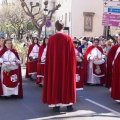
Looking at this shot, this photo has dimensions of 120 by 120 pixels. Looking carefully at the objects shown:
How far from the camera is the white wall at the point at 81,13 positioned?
46969 mm

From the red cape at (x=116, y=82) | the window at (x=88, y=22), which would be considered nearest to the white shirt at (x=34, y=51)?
the red cape at (x=116, y=82)

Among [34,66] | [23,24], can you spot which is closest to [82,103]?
[34,66]

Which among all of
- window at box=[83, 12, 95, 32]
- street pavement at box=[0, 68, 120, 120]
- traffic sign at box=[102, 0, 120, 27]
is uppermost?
window at box=[83, 12, 95, 32]

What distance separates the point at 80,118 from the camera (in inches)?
360

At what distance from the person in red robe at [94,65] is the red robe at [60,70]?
19.8 ft

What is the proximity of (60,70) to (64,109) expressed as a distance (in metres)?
1.10

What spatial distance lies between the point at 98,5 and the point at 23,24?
11.1 metres

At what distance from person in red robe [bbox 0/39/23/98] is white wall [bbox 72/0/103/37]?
1402 inches

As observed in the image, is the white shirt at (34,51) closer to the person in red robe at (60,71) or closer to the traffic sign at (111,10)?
the traffic sign at (111,10)

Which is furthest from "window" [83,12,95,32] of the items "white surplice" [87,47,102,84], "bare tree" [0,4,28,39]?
"white surplice" [87,47,102,84]

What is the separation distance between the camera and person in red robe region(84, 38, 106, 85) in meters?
15.7

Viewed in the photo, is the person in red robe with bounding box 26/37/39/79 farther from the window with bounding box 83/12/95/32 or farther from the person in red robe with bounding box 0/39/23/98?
the window with bounding box 83/12/95/32

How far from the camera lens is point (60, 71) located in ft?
31.6

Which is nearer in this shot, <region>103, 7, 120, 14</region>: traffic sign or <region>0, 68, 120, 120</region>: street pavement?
<region>0, 68, 120, 120</region>: street pavement
